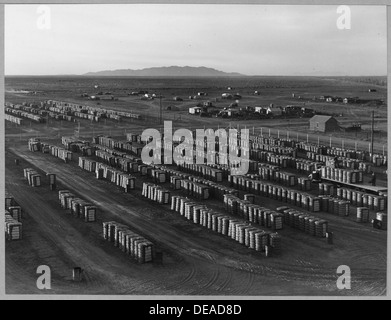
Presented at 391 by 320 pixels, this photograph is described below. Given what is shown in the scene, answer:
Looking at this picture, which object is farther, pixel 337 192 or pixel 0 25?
pixel 337 192

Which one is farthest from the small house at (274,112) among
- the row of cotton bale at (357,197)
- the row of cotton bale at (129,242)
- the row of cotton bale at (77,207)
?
the row of cotton bale at (129,242)

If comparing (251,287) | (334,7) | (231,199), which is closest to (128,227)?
(231,199)

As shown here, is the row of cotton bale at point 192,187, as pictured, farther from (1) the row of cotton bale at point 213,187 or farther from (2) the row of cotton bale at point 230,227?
(2) the row of cotton bale at point 230,227

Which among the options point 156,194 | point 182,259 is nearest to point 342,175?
point 156,194

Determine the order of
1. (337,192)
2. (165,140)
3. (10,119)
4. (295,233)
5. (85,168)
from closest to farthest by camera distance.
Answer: (295,233), (337,192), (85,168), (165,140), (10,119)
